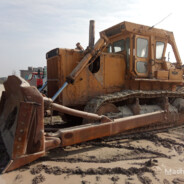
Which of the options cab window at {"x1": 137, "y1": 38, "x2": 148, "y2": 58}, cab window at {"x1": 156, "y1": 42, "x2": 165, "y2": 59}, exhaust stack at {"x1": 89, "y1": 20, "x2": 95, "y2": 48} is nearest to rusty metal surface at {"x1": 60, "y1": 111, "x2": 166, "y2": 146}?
cab window at {"x1": 137, "y1": 38, "x2": 148, "y2": 58}

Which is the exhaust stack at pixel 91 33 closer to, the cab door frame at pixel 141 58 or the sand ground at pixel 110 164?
the cab door frame at pixel 141 58

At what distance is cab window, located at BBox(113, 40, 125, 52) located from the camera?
5.55 m

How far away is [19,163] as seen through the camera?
2.72 meters

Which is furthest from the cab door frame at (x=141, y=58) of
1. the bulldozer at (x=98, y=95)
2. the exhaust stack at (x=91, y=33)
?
the exhaust stack at (x=91, y=33)

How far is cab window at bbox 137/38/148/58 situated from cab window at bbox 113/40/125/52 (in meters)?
0.48

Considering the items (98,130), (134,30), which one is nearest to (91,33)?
(134,30)

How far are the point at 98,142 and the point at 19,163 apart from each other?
6.21 ft

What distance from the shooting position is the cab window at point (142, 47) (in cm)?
531

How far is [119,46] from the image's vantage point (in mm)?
5703

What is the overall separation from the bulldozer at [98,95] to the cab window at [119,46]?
0.02m

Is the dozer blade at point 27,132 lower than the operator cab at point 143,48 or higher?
lower

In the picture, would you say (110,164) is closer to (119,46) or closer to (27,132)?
(27,132)

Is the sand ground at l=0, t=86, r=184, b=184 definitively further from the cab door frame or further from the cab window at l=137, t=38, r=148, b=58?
the cab window at l=137, t=38, r=148, b=58

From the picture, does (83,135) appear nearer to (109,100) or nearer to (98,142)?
(98,142)
